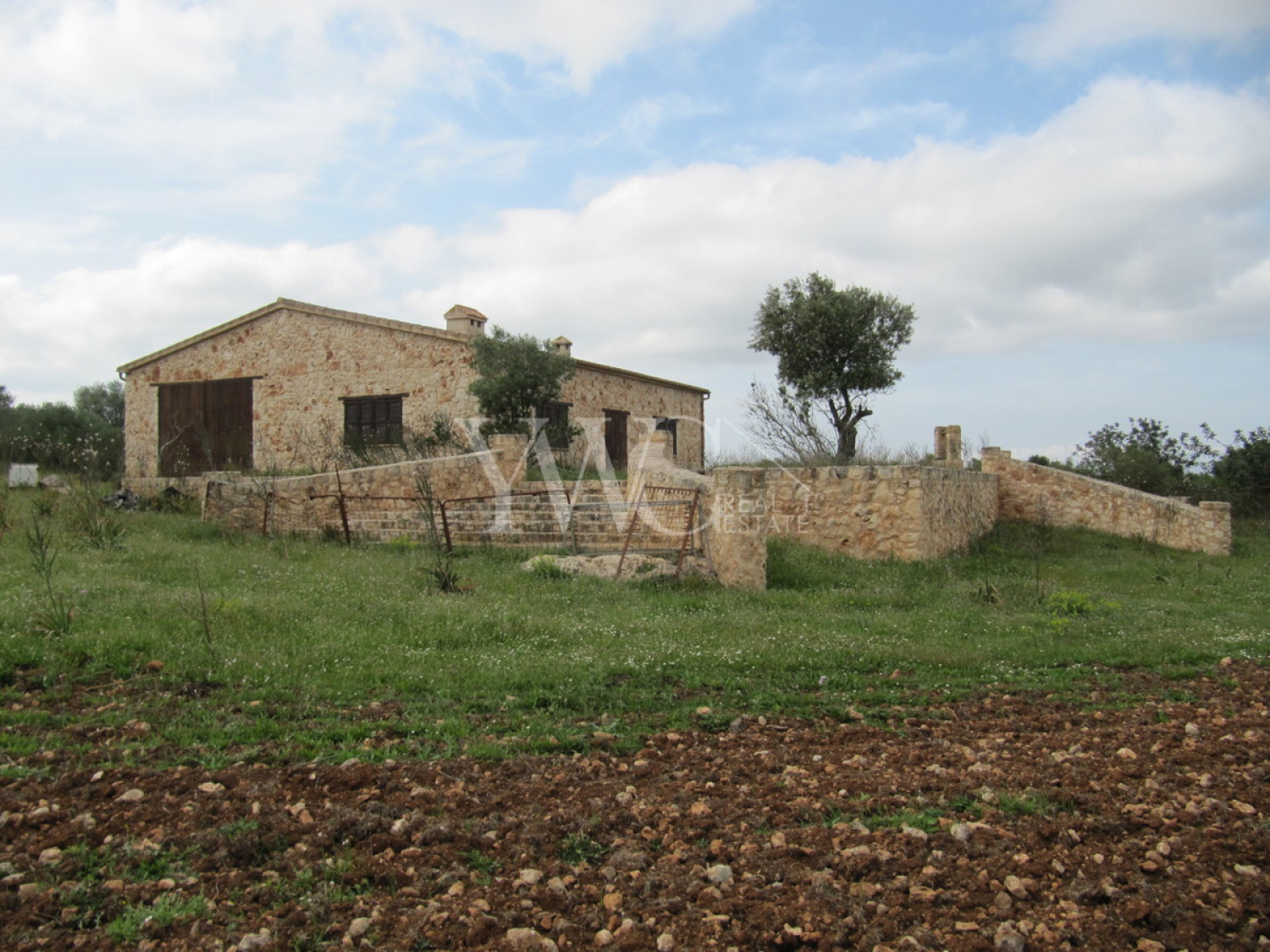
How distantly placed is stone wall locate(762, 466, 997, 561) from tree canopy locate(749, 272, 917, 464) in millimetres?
9169

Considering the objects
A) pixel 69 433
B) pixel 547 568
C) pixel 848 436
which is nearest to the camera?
pixel 547 568

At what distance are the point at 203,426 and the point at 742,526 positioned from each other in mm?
17217

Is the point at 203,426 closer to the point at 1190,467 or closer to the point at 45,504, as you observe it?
the point at 45,504

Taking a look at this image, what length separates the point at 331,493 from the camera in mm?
14477

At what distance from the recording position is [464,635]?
285 inches

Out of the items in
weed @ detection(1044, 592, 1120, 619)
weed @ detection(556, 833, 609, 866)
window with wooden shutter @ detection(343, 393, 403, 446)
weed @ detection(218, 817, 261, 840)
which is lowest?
weed @ detection(556, 833, 609, 866)

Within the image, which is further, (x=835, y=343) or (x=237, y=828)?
(x=835, y=343)

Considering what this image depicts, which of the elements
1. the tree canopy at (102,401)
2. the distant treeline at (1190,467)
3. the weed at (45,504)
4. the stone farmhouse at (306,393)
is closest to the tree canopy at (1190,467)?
the distant treeline at (1190,467)

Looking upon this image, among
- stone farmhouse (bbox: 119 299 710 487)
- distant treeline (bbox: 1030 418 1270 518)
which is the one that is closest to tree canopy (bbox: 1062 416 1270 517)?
distant treeline (bbox: 1030 418 1270 518)

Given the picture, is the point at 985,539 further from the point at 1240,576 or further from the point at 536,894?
the point at 536,894

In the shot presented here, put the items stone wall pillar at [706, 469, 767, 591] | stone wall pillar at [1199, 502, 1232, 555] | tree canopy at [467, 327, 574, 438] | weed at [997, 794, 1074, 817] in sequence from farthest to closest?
tree canopy at [467, 327, 574, 438]
stone wall pillar at [1199, 502, 1232, 555]
stone wall pillar at [706, 469, 767, 591]
weed at [997, 794, 1074, 817]

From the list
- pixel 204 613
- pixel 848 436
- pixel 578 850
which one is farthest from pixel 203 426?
pixel 578 850

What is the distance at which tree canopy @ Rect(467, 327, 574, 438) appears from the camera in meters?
18.7

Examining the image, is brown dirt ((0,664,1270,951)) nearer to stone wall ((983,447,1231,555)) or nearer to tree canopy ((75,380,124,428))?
stone wall ((983,447,1231,555))
